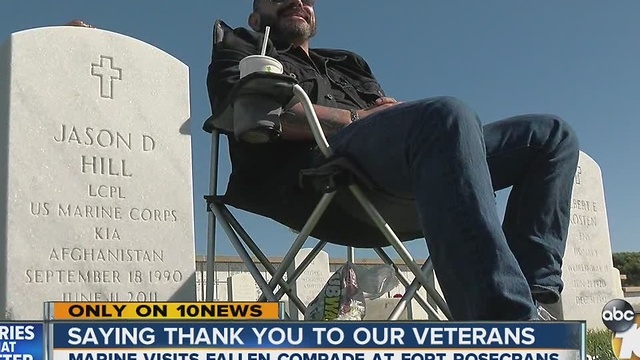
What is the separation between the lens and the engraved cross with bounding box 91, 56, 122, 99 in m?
2.90

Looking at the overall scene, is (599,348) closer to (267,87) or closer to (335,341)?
(267,87)

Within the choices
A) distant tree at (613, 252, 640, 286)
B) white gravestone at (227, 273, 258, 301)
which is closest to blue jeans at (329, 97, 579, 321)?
white gravestone at (227, 273, 258, 301)

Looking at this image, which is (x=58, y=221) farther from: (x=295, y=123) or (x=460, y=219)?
(x=460, y=219)

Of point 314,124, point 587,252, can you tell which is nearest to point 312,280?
point 587,252

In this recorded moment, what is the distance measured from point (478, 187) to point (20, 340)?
29.1 inches

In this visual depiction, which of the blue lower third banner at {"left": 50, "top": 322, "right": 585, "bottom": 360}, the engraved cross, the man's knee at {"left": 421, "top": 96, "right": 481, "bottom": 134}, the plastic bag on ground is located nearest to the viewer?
the blue lower third banner at {"left": 50, "top": 322, "right": 585, "bottom": 360}

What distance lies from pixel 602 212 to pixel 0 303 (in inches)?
226

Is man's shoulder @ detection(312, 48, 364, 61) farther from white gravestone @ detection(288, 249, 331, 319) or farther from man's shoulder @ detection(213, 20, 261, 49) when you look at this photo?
white gravestone @ detection(288, 249, 331, 319)

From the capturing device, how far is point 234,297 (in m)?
7.47

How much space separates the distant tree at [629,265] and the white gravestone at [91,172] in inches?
923

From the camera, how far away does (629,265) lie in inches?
994

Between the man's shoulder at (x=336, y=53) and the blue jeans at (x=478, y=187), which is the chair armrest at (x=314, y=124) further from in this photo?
the man's shoulder at (x=336, y=53)

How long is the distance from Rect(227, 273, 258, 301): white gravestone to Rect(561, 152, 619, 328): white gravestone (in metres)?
3.40

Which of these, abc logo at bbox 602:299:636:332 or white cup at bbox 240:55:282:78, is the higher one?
white cup at bbox 240:55:282:78
